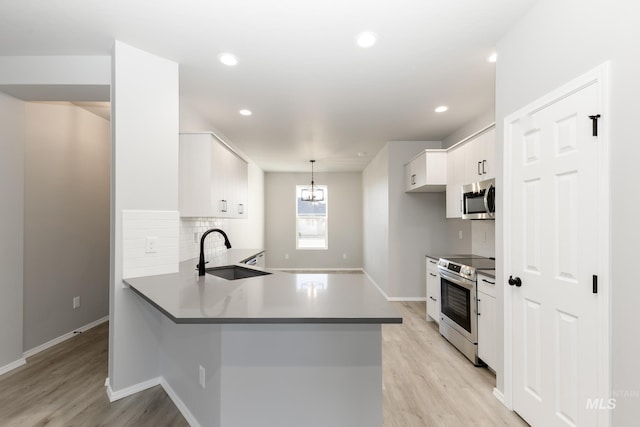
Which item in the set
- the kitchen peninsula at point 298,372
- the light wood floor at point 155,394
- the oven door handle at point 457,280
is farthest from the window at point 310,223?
the kitchen peninsula at point 298,372

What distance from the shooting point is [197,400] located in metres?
1.89

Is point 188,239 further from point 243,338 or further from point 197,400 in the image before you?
point 243,338

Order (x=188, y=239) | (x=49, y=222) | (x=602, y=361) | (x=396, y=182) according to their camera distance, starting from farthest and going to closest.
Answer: (x=396, y=182), (x=188, y=239), (x=49, y=222), (x=602, y=361)

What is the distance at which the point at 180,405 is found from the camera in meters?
2.09

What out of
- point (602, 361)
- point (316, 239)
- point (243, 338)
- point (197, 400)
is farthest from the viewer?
point (316, 239)

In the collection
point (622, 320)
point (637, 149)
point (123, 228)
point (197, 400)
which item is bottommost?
point (197, 400)

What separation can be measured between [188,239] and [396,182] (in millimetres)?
3413

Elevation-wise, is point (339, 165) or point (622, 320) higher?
point (339, 165)

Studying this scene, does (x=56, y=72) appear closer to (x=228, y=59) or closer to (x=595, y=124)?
(x=228, y=59)

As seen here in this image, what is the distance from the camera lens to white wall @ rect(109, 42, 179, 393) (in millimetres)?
2207

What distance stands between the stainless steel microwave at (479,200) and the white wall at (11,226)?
4.44 metres

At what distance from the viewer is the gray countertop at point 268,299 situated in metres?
1.37

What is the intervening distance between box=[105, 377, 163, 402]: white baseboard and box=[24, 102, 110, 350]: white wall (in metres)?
1.51

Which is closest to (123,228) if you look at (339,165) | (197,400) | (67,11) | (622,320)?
(197,400)
